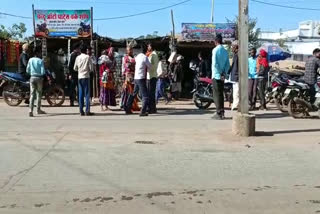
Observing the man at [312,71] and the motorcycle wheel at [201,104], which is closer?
the man at [312,71]

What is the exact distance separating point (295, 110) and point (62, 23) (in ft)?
31.4

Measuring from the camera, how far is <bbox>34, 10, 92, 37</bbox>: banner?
18156 millimetres

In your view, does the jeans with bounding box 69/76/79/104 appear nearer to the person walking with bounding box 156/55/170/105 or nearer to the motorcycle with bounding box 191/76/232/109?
the person walking with bounding box 156/55/170/105

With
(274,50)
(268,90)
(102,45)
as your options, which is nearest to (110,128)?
(268,90)

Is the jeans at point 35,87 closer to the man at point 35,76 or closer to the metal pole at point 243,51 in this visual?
the man at point 35,76

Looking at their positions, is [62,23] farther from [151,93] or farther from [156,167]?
[156,167]

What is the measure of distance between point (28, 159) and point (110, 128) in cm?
319

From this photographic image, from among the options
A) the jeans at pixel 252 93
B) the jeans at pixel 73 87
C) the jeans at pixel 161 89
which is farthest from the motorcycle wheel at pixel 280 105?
the jeans at pixel 73 87

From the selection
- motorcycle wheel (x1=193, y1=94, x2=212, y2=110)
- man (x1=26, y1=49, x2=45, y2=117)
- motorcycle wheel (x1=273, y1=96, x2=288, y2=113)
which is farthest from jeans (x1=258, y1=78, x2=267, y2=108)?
man (x1=26, y1=49, x2=45, y2=117)

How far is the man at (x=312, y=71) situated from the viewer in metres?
12.1

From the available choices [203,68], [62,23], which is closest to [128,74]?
[62,23]

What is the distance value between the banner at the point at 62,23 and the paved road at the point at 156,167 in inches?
283

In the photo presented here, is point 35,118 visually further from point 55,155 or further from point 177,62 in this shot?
point 177,62

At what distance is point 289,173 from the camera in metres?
6.96
